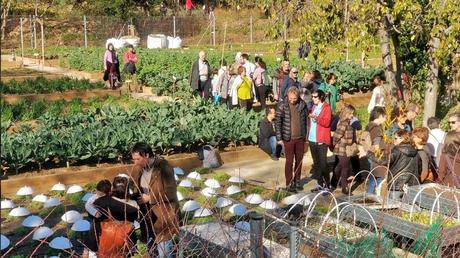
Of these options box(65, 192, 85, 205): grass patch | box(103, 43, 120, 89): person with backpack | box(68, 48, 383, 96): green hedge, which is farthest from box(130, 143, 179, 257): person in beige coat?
box(103, 43, 120, 89): person with backpack

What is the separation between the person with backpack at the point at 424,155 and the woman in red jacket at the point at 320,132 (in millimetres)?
1267

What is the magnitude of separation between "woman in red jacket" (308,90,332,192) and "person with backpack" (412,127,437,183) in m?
1.27

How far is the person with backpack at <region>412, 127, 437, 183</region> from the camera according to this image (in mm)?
8766

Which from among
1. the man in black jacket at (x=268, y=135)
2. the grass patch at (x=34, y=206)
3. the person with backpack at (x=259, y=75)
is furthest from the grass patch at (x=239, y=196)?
the person with backpack at (x=259, y=75)

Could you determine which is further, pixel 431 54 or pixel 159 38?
pixel 159 38

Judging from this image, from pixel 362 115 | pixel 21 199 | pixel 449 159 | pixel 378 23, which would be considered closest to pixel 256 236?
pixel 449 159

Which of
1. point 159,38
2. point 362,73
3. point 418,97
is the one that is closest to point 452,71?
point 418,97

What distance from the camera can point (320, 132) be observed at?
9750mm

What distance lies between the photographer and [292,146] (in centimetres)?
988

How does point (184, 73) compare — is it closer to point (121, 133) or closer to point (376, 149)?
point (121, 133)

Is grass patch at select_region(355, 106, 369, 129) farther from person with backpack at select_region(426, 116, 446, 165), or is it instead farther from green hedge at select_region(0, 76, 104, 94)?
green hedge at select_region(0, 76, 104, 94)

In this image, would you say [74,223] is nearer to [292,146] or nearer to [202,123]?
[292,146]

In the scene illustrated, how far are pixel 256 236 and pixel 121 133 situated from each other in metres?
6.89

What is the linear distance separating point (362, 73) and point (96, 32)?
26.1 meters
